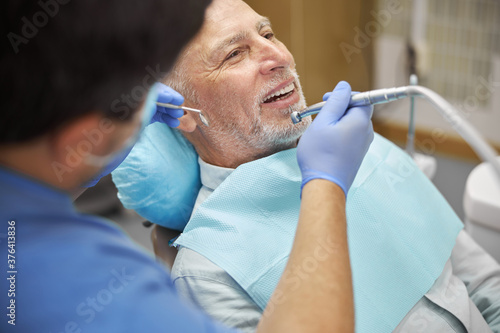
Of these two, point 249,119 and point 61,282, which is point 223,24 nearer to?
point 249,119

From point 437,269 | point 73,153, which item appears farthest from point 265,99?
point 73,153

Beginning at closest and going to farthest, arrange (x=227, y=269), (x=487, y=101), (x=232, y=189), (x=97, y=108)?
(x=97, y=108) → (x=227, y=269) → (x=232, y=189) → (x=487, y=101)

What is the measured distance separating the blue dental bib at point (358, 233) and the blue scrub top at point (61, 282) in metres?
0.46

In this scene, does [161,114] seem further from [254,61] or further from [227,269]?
[227,269]

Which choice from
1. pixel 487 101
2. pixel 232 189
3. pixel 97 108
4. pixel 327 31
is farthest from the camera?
pixel 487 101

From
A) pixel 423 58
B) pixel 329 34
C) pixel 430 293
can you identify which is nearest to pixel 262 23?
pixel 430 293

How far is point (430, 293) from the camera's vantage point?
133 centimetres

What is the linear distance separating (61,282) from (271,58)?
80 centimetres

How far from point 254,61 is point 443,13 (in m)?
1.91

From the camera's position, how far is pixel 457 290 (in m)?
1.39

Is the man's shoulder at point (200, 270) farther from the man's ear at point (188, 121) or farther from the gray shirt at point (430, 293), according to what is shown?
the man's ear at point (188, 121)

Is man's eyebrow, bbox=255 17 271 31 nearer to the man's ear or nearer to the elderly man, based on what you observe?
the elderly man

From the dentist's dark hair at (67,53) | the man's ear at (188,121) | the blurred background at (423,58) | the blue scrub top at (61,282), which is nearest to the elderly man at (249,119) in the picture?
the man's ear at (188,121)

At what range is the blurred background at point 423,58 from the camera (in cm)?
271
